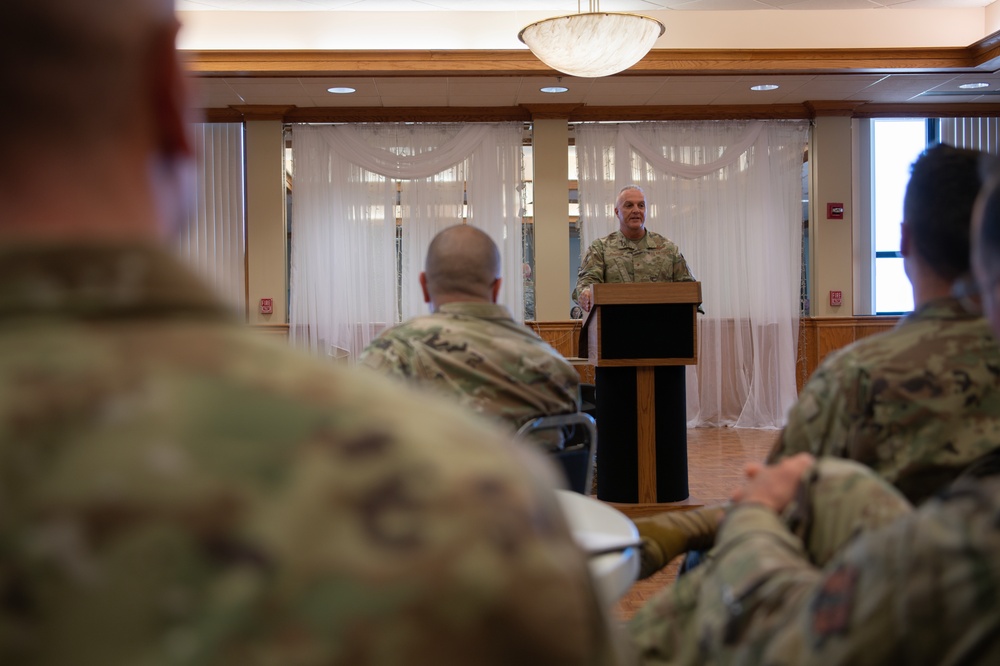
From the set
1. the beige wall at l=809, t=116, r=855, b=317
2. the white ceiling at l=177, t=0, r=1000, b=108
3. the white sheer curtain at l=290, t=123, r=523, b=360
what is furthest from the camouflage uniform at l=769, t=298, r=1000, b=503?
the beige wall at l=809, t=116, r=855, b=317

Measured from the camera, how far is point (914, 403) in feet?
4.86

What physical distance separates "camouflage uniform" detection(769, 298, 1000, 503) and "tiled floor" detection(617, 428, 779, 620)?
1853 mm

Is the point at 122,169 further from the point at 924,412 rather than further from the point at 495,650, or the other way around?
the point at 924,412

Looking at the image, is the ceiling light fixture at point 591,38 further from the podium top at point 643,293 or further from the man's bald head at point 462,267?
the man's bald head at point 462,267

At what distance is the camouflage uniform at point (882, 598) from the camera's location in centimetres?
61

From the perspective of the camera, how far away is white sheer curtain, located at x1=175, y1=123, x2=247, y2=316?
25.8ft

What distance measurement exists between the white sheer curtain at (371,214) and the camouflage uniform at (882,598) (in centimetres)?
700

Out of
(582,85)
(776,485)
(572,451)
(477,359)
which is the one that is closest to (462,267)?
(477,359)

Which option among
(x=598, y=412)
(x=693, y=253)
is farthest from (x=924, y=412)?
(x=693, y=253)

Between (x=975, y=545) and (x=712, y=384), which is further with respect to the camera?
(x=712, y=384)

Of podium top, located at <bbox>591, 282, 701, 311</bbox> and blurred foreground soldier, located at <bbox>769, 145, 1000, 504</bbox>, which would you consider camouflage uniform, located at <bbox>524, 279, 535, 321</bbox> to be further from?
blurred foreground soldier, located at <bbox>769, 145, 1000, 504</bbox>

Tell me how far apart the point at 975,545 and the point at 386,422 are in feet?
1.33

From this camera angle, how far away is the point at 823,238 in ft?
26.3

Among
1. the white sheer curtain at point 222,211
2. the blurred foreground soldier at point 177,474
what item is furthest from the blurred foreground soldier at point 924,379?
the white sheer curtain at point 222,211
